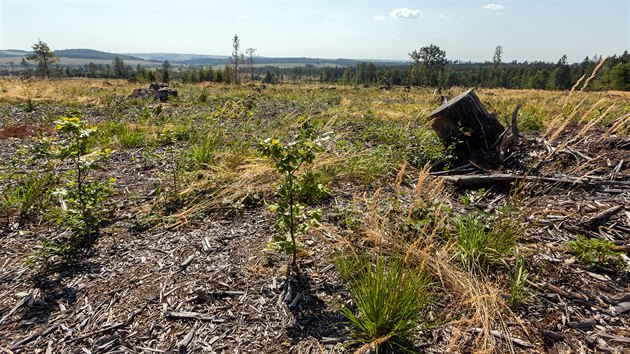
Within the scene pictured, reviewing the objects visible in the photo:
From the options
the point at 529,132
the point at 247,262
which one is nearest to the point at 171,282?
the point at 247,262

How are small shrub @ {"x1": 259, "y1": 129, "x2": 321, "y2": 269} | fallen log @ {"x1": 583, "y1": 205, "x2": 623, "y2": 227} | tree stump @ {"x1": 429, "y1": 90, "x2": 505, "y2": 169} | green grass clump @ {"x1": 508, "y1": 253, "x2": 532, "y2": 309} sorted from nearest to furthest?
green grass clump @ {"x1": 508, "y1": 253, "x2": 532, "y2": 309} < small shrub @ {"x1": 259, "y1": 129, "x2": 321, "y2": 269} < fallen log @ {"x1": 583, "y1": 205, "x2": 623, "y2": 227} < tree stump @ {"x1": 429, "y1": 90, "x2": 505, "y2": 169}

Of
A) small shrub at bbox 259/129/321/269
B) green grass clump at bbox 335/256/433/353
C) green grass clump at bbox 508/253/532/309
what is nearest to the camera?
green grass clump at bbox 335/256/433/353

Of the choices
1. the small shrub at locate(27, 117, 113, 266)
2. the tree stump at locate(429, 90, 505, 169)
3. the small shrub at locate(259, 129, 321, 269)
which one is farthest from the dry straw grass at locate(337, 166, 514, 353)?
the tree stump at locate(429, 90, 505, 169)

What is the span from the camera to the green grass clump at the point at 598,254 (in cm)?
252

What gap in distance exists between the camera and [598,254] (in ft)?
8.39

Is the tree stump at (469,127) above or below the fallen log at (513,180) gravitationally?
above

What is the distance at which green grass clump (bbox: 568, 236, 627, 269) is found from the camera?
8.26 feet

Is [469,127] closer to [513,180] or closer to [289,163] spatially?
[513,180]

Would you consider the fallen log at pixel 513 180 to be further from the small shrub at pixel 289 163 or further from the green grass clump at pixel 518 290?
the small shrub at pixel 289 163

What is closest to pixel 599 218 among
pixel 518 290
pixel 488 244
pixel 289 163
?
pixel 488 244

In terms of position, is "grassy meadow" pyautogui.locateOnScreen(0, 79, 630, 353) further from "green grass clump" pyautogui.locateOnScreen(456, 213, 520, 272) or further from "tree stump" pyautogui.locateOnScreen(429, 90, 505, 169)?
"tree stump" pyautogui.locateOnScreen(429, 90, 505, 169)

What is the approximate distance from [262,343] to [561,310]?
6.52 ft

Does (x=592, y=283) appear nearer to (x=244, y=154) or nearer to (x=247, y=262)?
(x=247, y=262)

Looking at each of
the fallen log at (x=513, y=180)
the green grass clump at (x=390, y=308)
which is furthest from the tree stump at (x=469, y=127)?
the green grass clump at (x=390, y=308)
